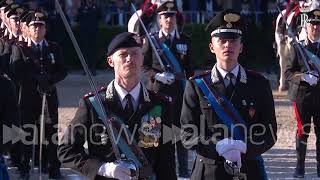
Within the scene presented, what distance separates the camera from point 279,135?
13.6 meters

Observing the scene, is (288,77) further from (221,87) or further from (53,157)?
(221,87)

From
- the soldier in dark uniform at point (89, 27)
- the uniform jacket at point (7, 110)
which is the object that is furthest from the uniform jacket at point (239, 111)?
the soldier in dark uniform at point (89, 27)

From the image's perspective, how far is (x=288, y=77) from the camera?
10648 mm

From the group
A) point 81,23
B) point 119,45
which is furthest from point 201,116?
point 81,23

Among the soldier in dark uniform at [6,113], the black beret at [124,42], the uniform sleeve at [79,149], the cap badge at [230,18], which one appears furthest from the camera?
the soldier in dark uniform at [6,113]

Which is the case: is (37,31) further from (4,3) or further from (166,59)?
(4,3)

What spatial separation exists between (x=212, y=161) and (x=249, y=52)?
56.4 ft

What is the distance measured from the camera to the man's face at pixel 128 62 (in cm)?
552

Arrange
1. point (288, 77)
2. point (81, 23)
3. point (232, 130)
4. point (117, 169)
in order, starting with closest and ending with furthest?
point (117, 169), point (232, 130), point (288, 77), point (81, 23)

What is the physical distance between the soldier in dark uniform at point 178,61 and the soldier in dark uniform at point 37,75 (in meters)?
1.04

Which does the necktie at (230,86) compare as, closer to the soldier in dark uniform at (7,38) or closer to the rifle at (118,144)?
the rifle at (118,144)

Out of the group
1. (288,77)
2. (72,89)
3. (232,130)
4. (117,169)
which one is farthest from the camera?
(72,89)

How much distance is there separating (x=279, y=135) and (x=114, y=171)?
27.9 ft

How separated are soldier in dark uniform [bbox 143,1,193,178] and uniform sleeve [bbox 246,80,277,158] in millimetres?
4895
